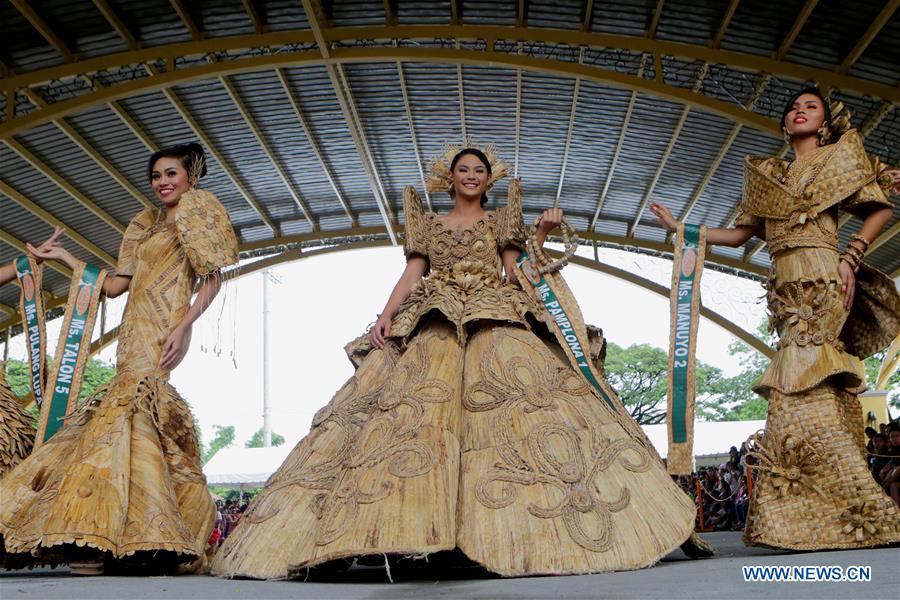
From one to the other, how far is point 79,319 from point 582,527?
319 cm

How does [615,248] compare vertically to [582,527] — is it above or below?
above

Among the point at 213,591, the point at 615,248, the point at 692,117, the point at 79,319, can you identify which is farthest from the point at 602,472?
the point at 615,248

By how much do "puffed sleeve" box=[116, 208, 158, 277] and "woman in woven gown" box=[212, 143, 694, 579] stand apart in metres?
1.40

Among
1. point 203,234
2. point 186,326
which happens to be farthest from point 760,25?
point 186,326

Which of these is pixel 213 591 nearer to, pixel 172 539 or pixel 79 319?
pixel 172 539

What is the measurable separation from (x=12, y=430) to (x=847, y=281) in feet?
15.0

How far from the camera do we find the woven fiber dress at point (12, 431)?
191 inches

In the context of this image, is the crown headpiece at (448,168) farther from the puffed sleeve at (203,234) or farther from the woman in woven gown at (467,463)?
the puffed sleeve at (203,234)

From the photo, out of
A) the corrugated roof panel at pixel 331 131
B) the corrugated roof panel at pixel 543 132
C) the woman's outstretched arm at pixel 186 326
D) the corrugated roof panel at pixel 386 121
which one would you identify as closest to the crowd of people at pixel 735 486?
the woman's outstretched arm at pixel 186 326

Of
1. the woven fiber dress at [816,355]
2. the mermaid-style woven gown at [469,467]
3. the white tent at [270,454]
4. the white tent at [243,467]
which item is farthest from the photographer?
the white tent at [243,467]

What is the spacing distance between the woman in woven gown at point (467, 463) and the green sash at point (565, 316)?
10 cm

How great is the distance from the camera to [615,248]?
23.9 meters

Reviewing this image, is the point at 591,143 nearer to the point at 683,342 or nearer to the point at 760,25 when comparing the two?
the point at 760,25

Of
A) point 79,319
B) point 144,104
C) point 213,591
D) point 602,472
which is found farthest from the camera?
point 144,104
